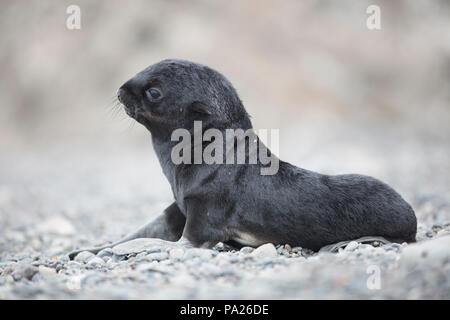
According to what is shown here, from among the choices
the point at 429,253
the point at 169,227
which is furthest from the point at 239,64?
the point at 429,253

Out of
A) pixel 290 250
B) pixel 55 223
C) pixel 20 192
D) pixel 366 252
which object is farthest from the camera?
pixel 20 192

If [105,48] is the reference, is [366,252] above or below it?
below

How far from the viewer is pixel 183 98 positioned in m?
5.70

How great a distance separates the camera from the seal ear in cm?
566

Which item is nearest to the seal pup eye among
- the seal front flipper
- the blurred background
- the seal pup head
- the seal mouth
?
the seal pup head

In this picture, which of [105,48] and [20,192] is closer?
[20,192]

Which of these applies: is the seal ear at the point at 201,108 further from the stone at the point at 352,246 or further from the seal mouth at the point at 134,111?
the stone at the point at 352,246

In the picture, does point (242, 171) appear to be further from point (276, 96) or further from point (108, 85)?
point (108, 85)

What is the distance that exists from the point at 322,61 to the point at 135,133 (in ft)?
23.3

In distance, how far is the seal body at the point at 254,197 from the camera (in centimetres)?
541

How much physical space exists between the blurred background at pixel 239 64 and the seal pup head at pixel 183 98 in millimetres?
14110

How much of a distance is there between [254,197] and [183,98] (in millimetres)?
1115

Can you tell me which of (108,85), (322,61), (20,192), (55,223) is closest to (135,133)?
(108,85)
